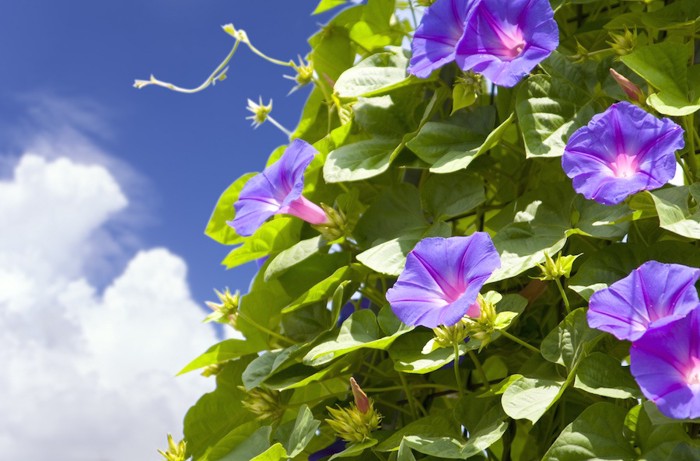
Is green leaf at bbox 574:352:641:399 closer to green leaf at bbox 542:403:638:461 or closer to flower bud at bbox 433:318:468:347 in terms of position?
green leaf at bbox 542:403:638:461

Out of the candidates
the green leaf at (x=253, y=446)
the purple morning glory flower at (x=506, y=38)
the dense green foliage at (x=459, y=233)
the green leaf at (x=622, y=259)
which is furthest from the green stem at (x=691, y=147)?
the green leaf at (x=253, y=446)

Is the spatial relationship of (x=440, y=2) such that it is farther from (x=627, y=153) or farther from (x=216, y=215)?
(x=216, y=215)

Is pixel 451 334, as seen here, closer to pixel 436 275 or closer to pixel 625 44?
pixel 436 275

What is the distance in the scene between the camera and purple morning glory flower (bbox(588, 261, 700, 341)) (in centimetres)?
99

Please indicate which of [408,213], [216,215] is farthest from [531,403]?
[216,215]

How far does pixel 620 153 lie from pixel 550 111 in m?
0.20

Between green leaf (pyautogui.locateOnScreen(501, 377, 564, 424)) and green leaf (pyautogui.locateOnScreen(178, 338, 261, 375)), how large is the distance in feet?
2.24

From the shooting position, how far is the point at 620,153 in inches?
44.9

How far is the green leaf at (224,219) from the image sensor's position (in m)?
1.73

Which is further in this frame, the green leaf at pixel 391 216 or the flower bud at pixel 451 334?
the green leaf at pixel 391 216

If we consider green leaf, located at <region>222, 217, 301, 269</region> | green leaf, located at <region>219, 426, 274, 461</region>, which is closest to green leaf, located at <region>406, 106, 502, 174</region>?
green leaf, located at <region>222, 217, 301, 269</region>

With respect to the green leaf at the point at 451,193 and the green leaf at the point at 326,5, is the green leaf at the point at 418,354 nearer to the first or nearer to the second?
the green leaf at the point at 451,193

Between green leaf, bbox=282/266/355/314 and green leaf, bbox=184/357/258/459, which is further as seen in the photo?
green leaf, bbox=184/357/258/459

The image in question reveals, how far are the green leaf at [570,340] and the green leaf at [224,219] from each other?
0.75m
